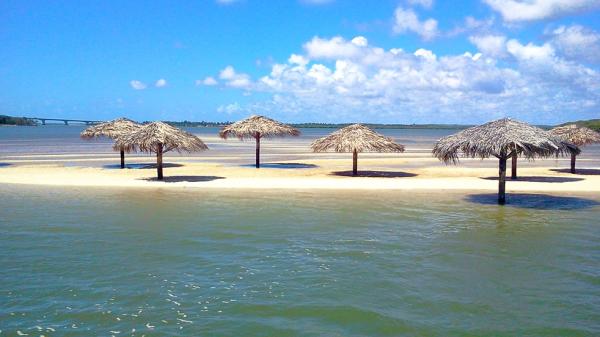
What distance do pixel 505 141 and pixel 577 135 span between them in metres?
10.7

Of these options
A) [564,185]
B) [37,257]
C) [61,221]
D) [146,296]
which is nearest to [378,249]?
[146,296]

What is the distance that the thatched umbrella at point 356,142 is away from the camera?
1998 cm

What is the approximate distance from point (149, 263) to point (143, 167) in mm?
16246

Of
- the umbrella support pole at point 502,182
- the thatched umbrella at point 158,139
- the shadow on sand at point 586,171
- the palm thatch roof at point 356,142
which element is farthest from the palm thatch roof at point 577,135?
the thatched umbrella at point 158,139

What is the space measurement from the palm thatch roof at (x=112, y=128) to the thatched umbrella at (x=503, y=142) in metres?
14.6

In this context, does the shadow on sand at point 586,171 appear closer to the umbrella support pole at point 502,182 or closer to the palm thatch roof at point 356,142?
the palm thatch roof at point 356,142

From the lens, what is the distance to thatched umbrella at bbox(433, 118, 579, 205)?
13.2 m

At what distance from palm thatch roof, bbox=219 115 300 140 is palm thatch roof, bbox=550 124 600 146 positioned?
1160cm

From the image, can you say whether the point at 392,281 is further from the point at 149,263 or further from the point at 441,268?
the point at 149,263

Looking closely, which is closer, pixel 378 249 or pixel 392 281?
pixel 392 281

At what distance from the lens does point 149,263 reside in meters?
8.41

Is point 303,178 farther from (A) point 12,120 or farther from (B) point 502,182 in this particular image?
(A) point 12,120

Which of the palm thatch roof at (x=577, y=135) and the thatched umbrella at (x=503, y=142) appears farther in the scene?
the palm thatch roof at (x=577, y=135)

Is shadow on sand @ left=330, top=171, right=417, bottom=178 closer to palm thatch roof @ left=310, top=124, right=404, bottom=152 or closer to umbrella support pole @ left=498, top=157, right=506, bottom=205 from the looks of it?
palm thatch roof @ left=310, top=124, right=404, bottom=152
